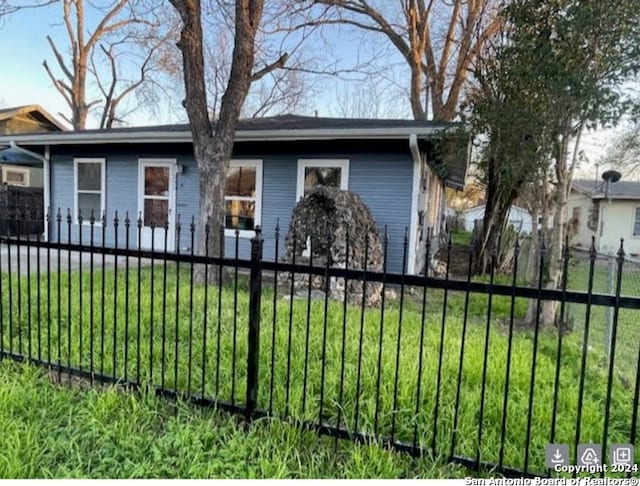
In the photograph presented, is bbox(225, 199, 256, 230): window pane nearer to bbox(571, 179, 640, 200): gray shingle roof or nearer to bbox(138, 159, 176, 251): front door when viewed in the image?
bbox(138, 159, 176, 251): front door

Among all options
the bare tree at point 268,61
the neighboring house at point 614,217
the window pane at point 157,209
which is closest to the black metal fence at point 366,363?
the window pane at point 157,209

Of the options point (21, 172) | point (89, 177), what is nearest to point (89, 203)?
point (89, 177)

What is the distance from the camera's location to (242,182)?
8.98 metres

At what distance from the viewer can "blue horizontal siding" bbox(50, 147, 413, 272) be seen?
7730 millimetres

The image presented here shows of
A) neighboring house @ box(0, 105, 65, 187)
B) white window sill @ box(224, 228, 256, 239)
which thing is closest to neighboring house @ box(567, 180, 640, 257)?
white window sill @ box(224, 228, 256, 239)

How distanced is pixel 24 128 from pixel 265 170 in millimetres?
16598

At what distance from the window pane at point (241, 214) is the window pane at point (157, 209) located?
1638 millimetres

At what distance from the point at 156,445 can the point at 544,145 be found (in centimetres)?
546

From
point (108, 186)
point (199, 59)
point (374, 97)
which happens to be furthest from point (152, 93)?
point (199, 59)

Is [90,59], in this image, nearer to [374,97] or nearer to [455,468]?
[374,97]

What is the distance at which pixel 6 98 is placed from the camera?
92.8 ft

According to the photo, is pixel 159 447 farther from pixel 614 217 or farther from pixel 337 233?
pixel 614 217

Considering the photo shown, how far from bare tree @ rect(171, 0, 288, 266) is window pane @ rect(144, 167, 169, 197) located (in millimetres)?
3304

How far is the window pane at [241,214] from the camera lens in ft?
29.3
